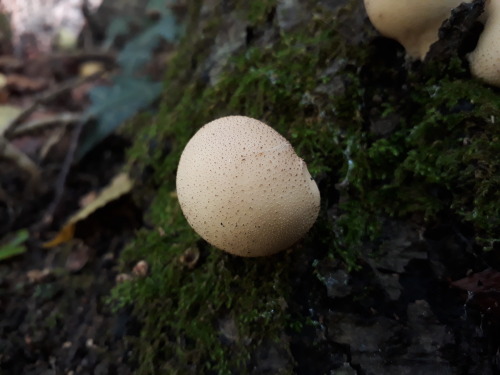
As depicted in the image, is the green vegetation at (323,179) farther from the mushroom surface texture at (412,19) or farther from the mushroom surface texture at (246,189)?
the mushroom surface texture at (246,189)

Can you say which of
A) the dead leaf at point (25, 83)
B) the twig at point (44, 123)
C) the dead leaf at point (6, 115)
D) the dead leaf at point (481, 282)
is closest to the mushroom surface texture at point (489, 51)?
the dead leaf at point (481, 282)

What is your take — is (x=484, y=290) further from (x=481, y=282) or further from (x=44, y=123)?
(x=44, y=123)

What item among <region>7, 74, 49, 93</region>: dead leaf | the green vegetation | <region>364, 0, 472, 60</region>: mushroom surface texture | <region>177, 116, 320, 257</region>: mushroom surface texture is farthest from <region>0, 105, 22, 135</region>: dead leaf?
<region>364, 0, 472, 60</region>: mushroom surface texture

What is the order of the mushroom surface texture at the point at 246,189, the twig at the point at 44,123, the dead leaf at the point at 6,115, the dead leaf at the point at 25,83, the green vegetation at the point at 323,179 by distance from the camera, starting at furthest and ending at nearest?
the dead leaf at the point at 25,83 < the twig at the point at 44,123 < the dead leaf at the point at 6,115 < the green vegetation at the point at 323,179 < the mushroom surface texture at the point at 246,189

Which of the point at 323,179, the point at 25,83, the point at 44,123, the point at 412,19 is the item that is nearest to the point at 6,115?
the point at 44,123

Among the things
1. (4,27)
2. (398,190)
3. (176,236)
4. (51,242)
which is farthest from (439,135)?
(4,27)

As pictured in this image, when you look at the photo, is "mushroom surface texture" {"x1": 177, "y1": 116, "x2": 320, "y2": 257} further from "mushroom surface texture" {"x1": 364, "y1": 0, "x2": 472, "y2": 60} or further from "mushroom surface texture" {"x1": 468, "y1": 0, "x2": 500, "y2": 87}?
"mushroom surface texture" {"x1": 468, "y1": 0, "x2": 500, "y2": 87}
